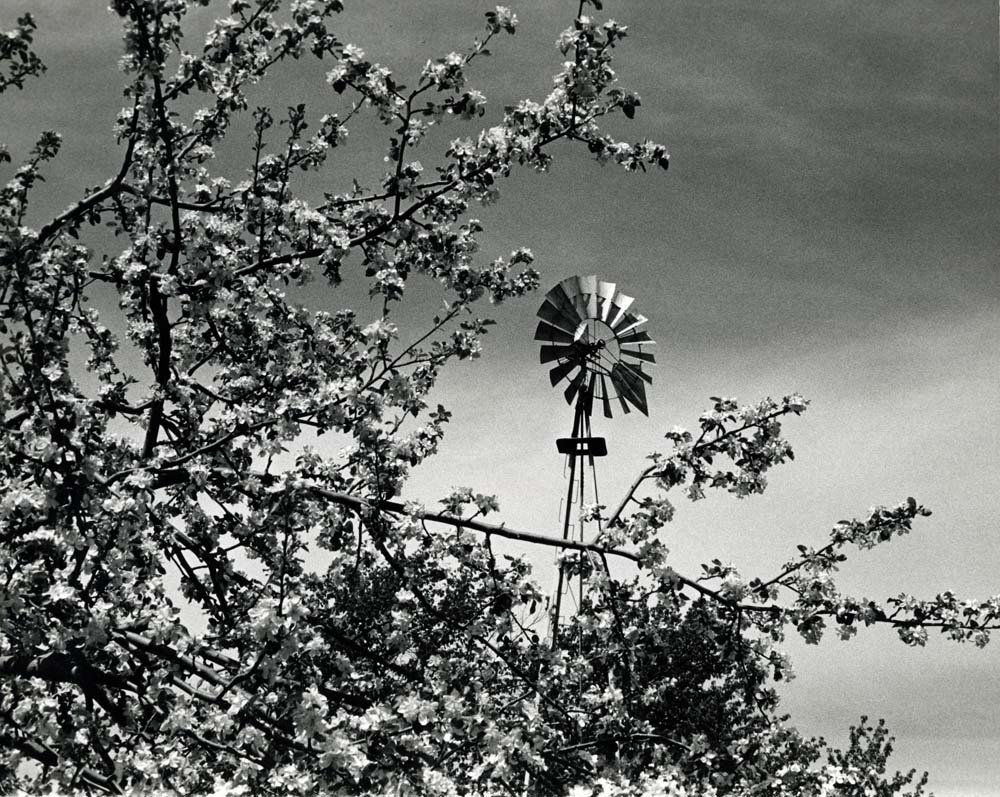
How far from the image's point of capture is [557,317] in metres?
22.6

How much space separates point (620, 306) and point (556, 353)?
1716 mm

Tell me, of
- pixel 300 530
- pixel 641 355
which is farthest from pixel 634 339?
pixel 300 530

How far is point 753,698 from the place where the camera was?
10.6 m

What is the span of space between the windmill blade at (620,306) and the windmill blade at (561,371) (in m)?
1.38

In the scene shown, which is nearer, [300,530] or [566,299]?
[300,530]

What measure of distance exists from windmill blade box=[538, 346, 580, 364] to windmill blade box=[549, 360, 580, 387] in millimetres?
197

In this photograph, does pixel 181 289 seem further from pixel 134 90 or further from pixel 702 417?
pixel 702 417

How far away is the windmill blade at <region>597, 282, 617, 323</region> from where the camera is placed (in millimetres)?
22062

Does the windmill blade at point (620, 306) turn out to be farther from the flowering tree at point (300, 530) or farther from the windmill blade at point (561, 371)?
the flowering tree at point (300, 530)

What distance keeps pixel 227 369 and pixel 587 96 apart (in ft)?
15.6

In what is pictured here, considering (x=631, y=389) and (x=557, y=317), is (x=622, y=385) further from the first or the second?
(x=557, y=317)

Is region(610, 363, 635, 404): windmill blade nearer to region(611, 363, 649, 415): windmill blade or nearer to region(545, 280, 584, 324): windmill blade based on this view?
region(611, 363, 649, 415): windmill blade

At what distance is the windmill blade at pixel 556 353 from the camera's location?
22.6 meters

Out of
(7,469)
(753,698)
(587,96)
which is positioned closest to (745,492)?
(753,698)
